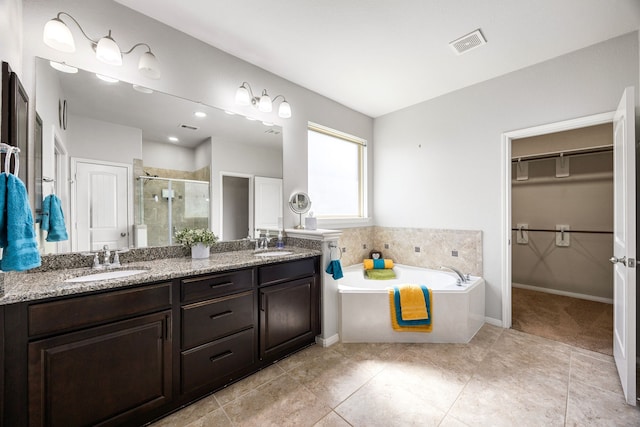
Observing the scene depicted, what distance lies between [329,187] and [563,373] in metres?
2.81

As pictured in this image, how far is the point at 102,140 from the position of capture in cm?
183

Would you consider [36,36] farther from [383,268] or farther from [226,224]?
[383,268]

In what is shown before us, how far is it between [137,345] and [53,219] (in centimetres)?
94

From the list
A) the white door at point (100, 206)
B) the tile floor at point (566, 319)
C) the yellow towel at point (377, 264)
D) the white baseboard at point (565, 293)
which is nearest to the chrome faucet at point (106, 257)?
the white door at point (100, 206)

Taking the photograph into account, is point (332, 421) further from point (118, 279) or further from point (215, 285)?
point (118, 279)

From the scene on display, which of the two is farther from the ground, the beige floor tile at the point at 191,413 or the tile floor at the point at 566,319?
the tile floor at the point at 566,319

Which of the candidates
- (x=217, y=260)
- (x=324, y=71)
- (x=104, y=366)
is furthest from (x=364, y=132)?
(x=104, y=366)

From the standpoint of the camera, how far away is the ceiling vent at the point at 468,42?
85.0 inches

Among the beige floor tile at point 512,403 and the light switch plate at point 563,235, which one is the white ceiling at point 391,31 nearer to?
the light switch plate at point 563,235

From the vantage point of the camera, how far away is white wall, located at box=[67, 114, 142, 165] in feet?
5.78

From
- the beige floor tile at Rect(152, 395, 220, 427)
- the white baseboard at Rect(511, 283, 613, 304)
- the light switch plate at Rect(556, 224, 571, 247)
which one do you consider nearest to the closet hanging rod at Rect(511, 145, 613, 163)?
the light switch plate at Rect(556, 224, 571, 247)

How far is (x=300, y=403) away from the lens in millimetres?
1711

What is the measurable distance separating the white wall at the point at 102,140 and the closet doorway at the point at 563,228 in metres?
4.07

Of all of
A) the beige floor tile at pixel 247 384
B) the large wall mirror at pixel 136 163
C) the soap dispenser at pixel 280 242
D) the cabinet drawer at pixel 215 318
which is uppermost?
the large wall mirror at pixel 136 163
